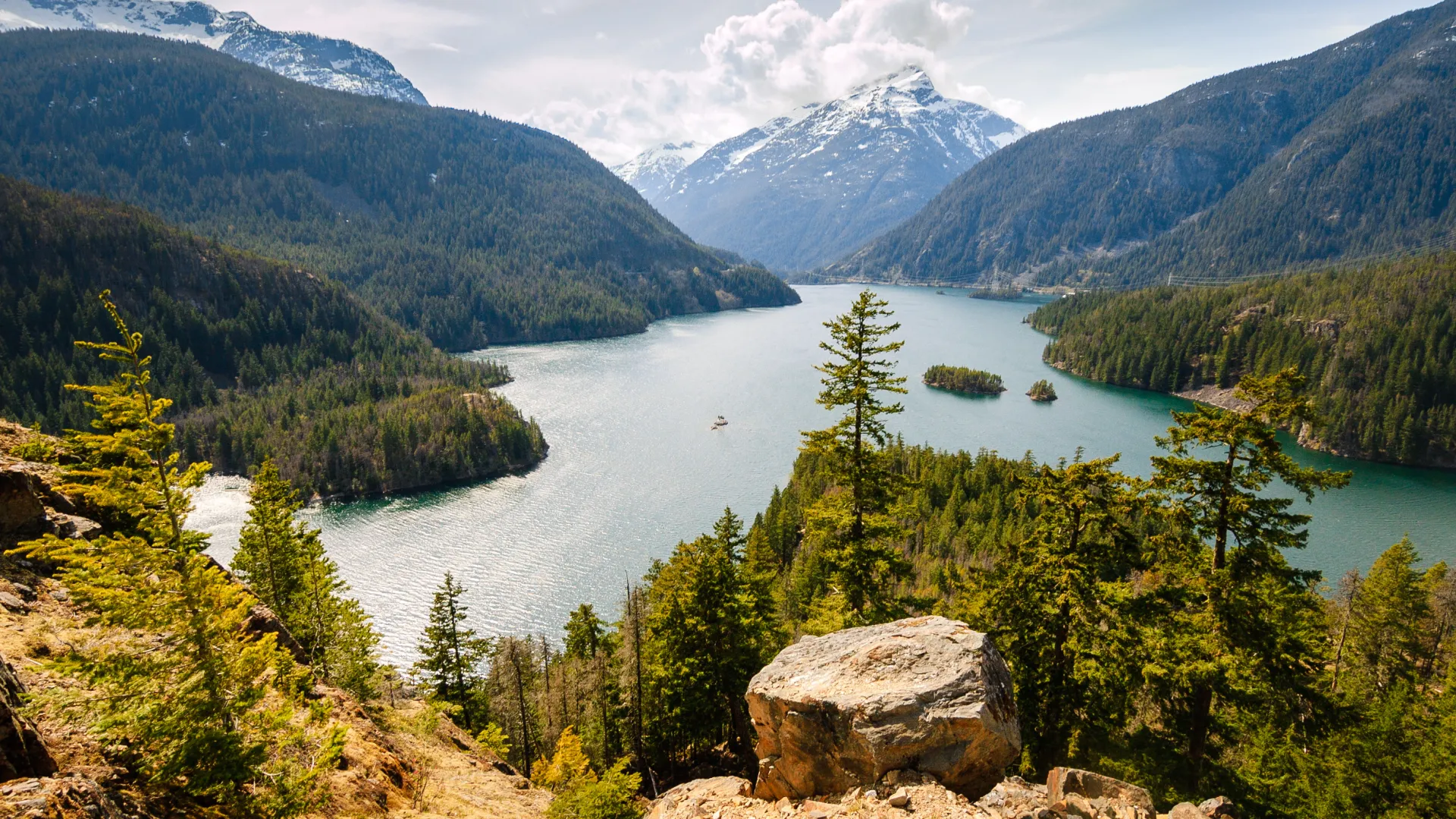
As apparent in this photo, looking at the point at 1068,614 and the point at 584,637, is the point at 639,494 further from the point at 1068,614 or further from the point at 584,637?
the point at 1068,614

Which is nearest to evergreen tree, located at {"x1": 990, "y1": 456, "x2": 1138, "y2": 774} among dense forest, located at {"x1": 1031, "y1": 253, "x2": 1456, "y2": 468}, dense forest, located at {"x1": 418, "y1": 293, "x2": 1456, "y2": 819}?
dense forest, located at {"x1": 418, "y1": 293, "x2": 1456, "y2": 819}

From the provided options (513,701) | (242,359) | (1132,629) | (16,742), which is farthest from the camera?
(242,359)

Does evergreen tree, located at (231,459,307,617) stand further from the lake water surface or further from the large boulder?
the lake water surface

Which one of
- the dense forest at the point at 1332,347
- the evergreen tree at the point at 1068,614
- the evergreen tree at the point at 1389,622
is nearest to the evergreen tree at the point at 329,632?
the evergreen tree at the point at 1068,614

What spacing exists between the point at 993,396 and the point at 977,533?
8021 centimetres

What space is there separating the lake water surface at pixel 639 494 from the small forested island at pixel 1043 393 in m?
1.92

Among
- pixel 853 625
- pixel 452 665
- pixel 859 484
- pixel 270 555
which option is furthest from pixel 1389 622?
pixel 270 555

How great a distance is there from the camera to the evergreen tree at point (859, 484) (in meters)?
22.1

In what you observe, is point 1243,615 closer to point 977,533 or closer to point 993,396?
point 977,533

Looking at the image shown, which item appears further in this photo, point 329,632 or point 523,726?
point 523,726

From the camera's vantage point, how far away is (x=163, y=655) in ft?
35.3

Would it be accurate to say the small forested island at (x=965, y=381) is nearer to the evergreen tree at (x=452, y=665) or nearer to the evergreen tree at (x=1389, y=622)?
the evergreen tree at (x=1389, y=622)

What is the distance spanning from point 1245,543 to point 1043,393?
5317 inches

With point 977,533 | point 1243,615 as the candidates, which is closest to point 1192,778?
point 1243,615
